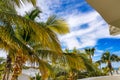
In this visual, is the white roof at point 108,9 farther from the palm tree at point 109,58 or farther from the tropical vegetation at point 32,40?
the palm tree at point 109,58

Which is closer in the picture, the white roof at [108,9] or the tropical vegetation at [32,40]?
the white roof at [108,9]

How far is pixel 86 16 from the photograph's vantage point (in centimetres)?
2041

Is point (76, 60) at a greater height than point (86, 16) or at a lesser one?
lesser

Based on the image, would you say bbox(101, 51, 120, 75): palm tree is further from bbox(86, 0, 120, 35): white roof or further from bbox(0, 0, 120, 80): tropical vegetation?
bbox(86, 0, 120, 35): white roof

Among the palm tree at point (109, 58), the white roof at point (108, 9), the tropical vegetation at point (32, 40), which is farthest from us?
the palm tree at point (109, 58)

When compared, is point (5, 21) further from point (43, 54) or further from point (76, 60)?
point (76, 60)

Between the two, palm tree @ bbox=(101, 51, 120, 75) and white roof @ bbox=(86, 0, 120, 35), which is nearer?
white roof @ bbox=(86, 0, 120, 35)

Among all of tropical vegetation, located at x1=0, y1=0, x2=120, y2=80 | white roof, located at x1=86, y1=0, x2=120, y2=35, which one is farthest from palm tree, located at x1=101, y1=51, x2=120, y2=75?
white roof, located at x1=86, y1=0, x2=120, y2=35

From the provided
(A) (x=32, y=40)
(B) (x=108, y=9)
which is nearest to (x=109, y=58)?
(A) (x=32, y=40)

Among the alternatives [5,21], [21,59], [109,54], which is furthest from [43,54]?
[109,54]

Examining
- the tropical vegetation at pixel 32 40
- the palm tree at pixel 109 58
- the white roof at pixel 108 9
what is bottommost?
the white roof at pixel 108 9

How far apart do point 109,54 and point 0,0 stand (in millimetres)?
30054

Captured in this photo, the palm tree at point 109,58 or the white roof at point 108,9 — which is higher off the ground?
the palm tree at point 109,58

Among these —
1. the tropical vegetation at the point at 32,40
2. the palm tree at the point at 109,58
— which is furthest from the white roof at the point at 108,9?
the palm tree at the point at 109,58
